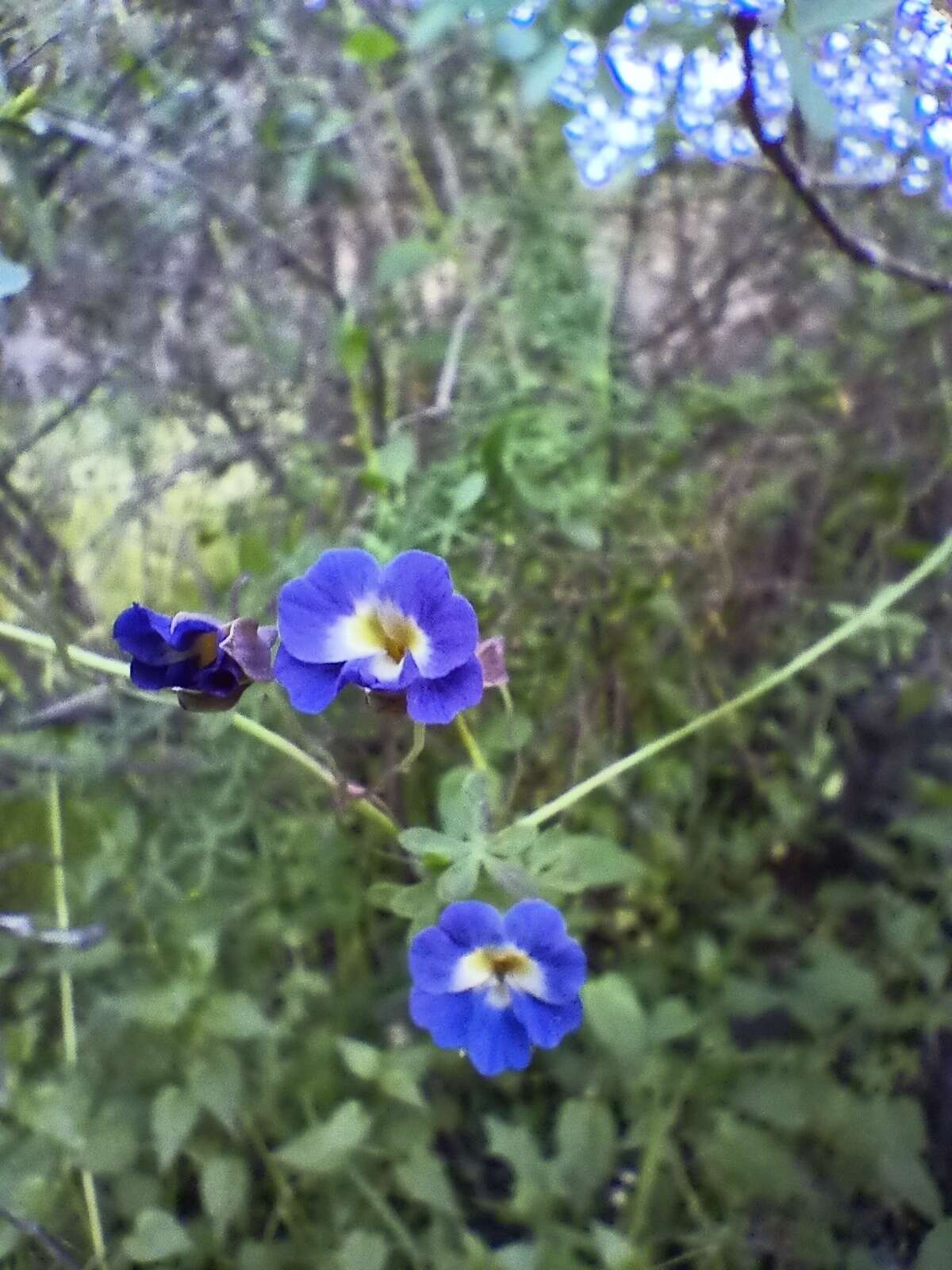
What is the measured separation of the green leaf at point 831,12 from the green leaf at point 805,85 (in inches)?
0.8

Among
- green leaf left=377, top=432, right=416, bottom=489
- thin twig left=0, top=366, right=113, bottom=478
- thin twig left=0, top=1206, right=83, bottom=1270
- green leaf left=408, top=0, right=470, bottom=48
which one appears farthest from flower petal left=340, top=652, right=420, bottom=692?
thin twig left=0, top=366, right=113, bottom=478

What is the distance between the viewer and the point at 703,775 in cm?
103

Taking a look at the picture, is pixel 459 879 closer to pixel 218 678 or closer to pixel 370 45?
pixel 218 678

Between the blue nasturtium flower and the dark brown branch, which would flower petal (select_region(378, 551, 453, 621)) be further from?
the dark brown branch

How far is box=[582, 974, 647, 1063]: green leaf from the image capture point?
831 mm

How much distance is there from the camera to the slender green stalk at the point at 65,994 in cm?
80

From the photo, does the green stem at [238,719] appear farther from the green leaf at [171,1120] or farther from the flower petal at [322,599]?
the green leaf at [171,1120]

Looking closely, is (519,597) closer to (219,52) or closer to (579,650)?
(579,650)

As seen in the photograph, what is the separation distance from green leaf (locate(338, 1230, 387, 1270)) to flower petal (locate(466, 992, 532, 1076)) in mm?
275

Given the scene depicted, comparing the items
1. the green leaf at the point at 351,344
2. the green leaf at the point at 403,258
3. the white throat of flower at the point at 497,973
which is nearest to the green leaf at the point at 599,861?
the white throat of flower at the point at 497,973

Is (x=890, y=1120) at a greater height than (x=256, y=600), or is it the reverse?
(x=256, y=600)

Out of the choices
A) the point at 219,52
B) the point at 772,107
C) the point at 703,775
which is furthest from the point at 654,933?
the point at 219,52

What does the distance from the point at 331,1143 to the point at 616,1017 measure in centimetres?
24

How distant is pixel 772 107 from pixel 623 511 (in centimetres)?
38
